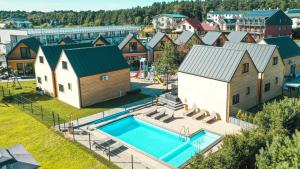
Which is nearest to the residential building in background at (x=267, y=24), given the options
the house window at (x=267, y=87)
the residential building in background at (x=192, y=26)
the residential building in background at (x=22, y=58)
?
the residential building in background at (x=192, y=26)

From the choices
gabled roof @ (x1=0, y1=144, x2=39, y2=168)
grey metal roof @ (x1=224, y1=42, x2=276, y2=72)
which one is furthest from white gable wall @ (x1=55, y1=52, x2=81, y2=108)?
grey metal roof @ (x1=224, y1=42, x2=276, y2=72)

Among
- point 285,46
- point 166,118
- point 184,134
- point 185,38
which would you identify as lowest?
point 184,134

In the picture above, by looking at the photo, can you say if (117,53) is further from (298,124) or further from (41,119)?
(298,124)


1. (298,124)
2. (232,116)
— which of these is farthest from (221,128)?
(298,124)

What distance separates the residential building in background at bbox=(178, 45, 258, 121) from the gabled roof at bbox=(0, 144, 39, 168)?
64.9 feet

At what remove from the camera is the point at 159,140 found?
27.7m

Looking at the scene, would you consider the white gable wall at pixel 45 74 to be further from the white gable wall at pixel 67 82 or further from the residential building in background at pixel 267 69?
the residential building in background at pixel 267 69

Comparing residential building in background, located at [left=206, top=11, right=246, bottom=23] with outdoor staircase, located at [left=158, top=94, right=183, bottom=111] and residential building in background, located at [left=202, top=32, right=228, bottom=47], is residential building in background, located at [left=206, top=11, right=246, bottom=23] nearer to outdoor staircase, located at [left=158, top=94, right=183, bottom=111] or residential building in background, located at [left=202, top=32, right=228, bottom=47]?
residential building in background, located at [left=202, top=32, right=228, bottom=47]

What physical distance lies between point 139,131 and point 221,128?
8.57 m

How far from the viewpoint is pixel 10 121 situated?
103ft

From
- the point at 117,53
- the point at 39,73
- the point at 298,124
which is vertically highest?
the point at 117,53

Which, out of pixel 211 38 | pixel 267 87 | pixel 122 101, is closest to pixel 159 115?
pixel 122 101

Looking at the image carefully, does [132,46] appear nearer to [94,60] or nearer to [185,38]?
[185,38]

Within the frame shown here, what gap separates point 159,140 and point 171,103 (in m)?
8.38
